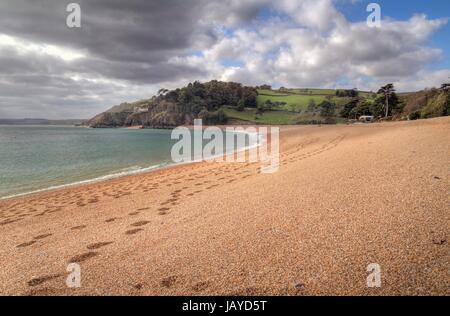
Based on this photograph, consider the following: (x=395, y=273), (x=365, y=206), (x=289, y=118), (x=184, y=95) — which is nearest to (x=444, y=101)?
(x=365, y=206)

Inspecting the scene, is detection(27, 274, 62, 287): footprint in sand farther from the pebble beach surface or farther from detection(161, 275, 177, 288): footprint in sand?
detection(161, 275, 177, 288): footprint in sand

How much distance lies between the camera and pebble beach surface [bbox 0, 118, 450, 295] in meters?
4.09

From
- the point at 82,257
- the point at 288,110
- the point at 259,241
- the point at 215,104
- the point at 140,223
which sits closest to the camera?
the point at 259,241

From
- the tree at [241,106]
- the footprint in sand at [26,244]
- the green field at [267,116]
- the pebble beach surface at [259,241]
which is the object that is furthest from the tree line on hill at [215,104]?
the footprint in sand at [26,244]

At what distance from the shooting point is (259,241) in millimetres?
5402

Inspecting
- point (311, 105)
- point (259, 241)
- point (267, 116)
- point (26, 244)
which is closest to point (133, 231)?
point (26, 244)

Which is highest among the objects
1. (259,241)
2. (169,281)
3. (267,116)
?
(267,116)

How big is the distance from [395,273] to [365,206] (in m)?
2.87

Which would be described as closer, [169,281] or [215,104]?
[169,281]

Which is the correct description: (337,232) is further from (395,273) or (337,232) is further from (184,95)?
(184,95)

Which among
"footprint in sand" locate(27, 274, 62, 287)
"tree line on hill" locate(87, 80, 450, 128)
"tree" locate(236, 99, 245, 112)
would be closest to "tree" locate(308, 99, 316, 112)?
"tree line on hill" locate(87, 80, 450, 128)

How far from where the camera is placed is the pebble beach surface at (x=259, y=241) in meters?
4.09

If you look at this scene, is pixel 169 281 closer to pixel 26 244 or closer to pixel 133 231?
pixel 133 231

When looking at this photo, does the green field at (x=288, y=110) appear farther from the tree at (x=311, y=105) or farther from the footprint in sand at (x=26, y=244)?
the footprint in sand at (x=26, y=244)
